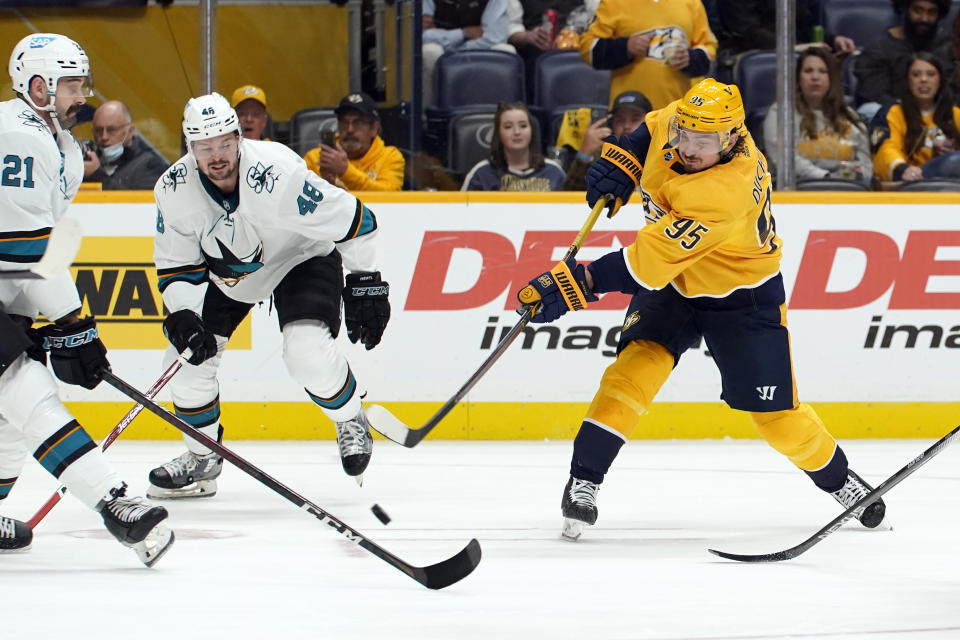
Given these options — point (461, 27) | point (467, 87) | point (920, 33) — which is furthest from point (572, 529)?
point (920, 33)

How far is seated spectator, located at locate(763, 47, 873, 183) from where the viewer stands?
5.68 meters

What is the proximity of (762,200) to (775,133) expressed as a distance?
227 centimetres

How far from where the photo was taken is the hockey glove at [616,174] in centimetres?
381

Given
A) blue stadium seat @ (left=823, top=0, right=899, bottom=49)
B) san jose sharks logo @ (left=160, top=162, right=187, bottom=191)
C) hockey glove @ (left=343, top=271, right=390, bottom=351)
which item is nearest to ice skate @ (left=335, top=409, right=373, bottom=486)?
hockey glove @ (left=343, top=271, right=390, bottom=351)

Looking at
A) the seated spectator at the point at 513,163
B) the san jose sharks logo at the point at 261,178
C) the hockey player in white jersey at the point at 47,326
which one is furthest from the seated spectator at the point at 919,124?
the hockey player in white jersey at the point at 47,326

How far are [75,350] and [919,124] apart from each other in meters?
4.07

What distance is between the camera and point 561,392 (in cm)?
557

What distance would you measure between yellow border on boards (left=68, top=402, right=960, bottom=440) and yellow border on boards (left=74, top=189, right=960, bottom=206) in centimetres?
83

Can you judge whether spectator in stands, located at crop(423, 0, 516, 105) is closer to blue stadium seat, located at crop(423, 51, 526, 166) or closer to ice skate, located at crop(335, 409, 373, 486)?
blue stadium seat, located at crop(423, 51, 526, 166)

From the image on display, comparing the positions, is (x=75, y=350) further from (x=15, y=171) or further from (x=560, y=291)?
(x=560, y=291)

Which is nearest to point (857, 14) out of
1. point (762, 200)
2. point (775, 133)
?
point (775, 133)

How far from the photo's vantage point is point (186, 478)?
4.31m

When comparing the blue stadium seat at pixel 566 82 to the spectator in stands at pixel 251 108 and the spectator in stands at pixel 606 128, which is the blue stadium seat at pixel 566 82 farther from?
the spectator in stands at pixel 251 108

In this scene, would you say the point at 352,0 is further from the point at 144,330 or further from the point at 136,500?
the point at 136,500
